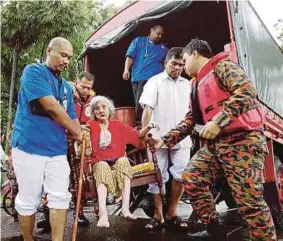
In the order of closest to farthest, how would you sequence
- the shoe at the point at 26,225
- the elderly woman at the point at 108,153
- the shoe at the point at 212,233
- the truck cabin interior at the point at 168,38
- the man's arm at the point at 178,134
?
the shoe at the point at 26,225 < the shoe at the point at 212,233 < the man's arm at the point at 178,134 < the elderly woman at the point at 108,153 < the truck cabin interior at the point at 168,38

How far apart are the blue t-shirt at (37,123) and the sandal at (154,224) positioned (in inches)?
45.4

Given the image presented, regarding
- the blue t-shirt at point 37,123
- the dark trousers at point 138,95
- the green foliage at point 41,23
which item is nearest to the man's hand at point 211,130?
the blue t-shirt at point 37,123

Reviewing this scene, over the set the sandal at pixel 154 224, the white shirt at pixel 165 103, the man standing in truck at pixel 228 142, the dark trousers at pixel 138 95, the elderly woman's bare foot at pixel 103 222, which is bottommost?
the sandal at pixel 154 224

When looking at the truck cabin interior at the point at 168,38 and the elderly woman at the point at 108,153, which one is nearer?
the elderly woman at the point at 108,153

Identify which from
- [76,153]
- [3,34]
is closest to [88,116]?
[76,153]

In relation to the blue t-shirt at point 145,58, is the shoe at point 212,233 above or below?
below

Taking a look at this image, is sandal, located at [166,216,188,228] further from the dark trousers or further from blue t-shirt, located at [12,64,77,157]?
the dark trousers

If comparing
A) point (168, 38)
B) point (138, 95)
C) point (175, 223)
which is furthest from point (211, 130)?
point (168, 38)

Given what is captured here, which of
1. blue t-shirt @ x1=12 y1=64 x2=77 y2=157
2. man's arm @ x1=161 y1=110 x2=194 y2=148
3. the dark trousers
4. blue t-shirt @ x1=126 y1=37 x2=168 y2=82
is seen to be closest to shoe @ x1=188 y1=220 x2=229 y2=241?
man's arm @ x1=161 y1=110 x2=194 y2=148

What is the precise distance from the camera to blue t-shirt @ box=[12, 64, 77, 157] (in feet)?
10.3

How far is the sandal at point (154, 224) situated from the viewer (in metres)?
3.92

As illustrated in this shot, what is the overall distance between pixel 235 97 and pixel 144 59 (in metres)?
2.71

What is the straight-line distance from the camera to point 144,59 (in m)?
5.47

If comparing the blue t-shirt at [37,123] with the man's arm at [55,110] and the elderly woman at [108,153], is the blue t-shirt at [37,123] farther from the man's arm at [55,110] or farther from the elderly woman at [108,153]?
the elderly woman at [108,153]
